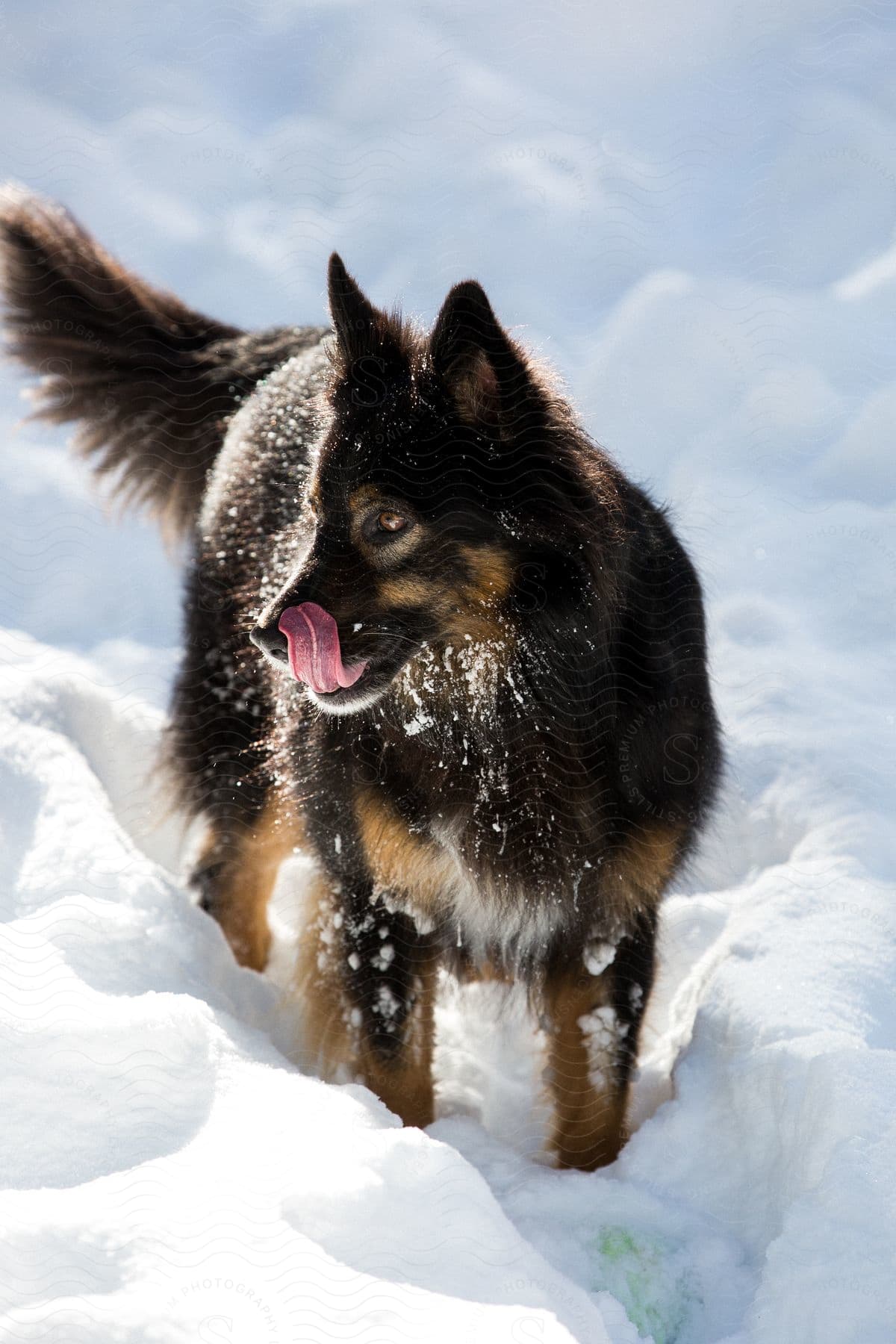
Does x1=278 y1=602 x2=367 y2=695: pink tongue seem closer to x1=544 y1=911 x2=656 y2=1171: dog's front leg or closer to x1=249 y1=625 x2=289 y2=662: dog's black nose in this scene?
x1=249 y1=625 x2=289 y2=662: dog's black nose

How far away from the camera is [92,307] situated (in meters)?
3.47

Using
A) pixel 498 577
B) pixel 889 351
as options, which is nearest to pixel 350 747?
pixel 498 577

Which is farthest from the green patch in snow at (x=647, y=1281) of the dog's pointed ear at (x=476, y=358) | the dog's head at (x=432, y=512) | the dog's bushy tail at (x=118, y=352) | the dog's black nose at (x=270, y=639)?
the dog's bushy tail at (x=118, y=352)

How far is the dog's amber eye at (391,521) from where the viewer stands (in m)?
2.00

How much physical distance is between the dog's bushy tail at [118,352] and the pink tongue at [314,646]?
1.66 meters

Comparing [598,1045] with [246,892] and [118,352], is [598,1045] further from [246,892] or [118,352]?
[118,352]

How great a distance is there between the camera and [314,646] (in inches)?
78.7

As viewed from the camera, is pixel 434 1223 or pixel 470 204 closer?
pixel 434 1223

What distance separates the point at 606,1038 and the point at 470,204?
429cm

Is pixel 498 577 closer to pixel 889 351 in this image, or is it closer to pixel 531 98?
pixel 889 351

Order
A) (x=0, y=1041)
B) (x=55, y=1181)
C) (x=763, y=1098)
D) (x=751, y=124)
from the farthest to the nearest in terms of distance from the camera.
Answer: (x=751, y=124) < (x=763, y=1098) < (x=0, y=1041) < (x=55, y=1181)

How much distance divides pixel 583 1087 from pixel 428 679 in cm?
124

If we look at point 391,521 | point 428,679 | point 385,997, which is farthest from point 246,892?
point 391,521

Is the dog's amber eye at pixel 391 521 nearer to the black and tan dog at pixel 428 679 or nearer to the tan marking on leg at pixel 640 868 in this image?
the black and tan dog at pixel 428 679
